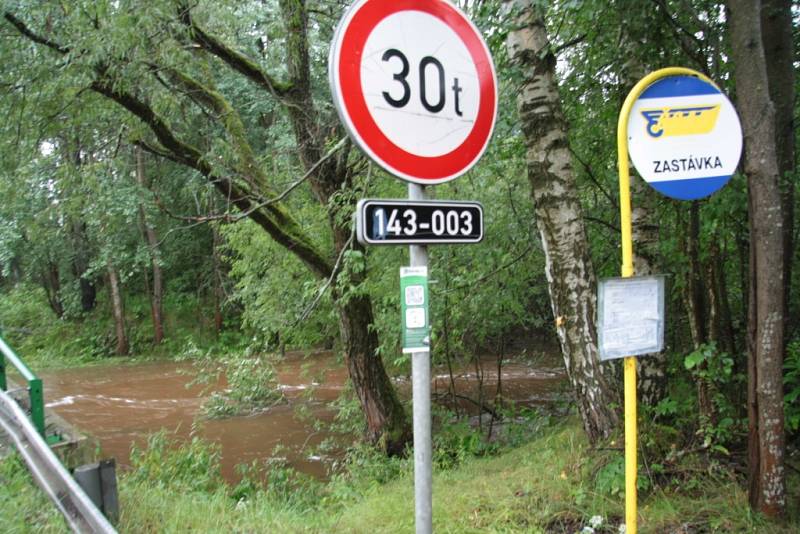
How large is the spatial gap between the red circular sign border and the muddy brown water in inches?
261

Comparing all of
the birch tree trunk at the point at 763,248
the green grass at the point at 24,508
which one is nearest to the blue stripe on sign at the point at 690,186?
the birch tree trunk at the point at 763,248

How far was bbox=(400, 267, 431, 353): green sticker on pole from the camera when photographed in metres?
1.98

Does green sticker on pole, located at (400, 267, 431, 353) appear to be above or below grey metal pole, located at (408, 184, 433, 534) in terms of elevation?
above

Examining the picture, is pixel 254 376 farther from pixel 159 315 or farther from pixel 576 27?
pixel 159 315

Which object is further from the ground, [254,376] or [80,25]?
[80,25]

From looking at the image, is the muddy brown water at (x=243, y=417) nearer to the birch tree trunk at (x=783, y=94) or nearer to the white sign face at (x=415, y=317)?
the birch tree trunk at (x=783, y=94)

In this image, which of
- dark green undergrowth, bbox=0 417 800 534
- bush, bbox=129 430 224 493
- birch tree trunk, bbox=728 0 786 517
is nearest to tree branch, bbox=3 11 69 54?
dark green undergrowth, bbox=0 417 800 534

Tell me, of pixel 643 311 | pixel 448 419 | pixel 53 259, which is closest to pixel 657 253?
pixel 643 311

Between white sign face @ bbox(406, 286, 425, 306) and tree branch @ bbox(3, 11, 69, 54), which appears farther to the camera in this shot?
tree branch @ bbox(3, 11, 69, 54)

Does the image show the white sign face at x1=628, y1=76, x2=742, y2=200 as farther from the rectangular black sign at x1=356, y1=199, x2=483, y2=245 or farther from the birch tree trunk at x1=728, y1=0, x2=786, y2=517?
the rectangular black sign at x1=356, y1=199, x2=483, y2=245

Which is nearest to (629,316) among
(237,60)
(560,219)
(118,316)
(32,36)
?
(560,219)

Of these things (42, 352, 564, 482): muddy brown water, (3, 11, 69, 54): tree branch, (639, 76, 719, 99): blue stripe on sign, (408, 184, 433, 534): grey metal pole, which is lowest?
(42, 352, 564, 482): muddy brown water

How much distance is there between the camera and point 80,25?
501cm

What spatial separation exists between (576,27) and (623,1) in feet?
4.71
